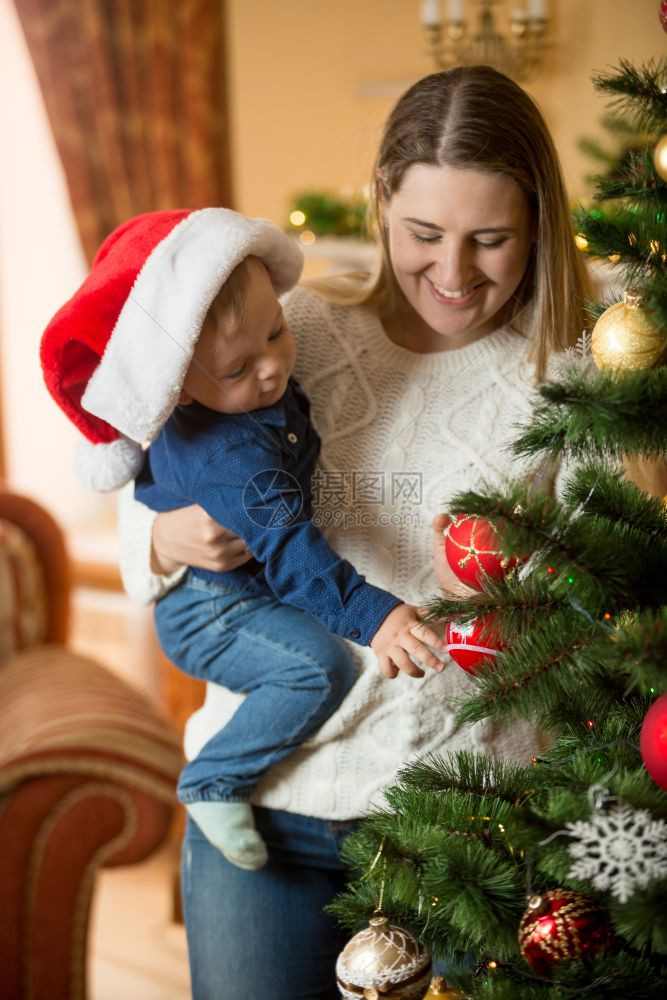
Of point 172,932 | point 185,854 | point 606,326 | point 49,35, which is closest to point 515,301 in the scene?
point 606,326

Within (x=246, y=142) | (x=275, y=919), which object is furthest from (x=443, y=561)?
(x=246, y=142)

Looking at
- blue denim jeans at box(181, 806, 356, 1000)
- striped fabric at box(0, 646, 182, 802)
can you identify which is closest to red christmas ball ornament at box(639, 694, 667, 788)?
blue denim jeans at box(181, 806, 356, 1000)

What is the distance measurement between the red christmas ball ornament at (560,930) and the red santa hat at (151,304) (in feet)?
1.58

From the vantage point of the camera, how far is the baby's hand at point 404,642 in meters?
0.79

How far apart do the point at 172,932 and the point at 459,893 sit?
1893 mm

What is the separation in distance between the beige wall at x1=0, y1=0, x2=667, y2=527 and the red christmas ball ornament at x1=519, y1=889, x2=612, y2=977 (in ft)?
7.89

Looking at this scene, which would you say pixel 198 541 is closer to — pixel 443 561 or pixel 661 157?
pixel 443 561

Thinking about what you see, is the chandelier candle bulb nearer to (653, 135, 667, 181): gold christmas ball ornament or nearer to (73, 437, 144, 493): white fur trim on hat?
(73, 437, 144, 493): white fur trim on hat

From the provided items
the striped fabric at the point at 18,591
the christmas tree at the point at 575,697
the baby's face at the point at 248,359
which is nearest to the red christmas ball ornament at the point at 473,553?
the christmas tree at the point at 575,697

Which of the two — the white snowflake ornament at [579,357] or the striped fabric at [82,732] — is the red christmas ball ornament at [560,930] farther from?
the striped fabric at [82,732]

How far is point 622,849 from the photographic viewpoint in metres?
0.59

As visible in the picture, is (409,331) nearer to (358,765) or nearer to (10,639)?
(358,765)

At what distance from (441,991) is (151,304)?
0.57m

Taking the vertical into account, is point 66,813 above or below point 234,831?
below
